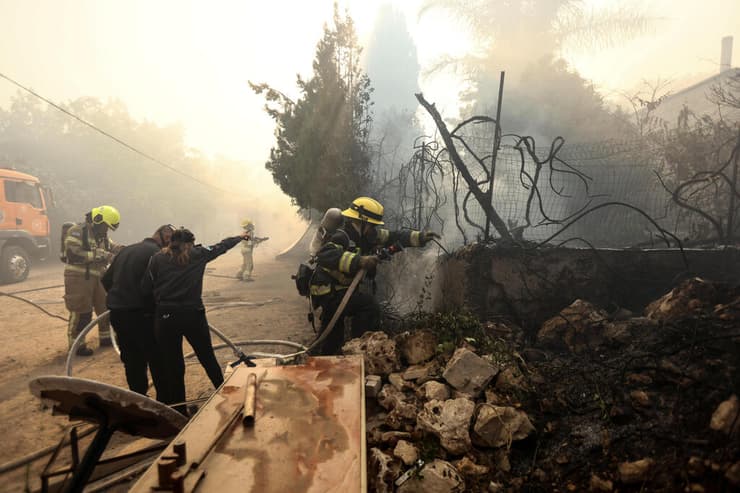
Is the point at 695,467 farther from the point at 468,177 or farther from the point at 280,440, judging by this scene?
the point at 468,177

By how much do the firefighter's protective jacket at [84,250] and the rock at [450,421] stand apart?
509 centimetres

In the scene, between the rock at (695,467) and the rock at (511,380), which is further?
the rock at (511,380)

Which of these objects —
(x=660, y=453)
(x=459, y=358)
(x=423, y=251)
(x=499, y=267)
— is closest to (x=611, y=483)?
(x=660, y=453)

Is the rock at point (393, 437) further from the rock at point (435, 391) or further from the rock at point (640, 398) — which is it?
the rock at point (640, 398)

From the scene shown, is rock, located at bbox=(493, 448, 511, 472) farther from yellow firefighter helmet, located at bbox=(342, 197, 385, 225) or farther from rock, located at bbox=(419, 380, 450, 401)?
yellow firefighter helmet, located at bbox=(342, 197, 385, 225)

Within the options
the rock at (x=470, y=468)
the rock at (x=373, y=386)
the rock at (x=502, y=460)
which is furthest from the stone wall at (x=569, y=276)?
the rock at (x=470, y=468)

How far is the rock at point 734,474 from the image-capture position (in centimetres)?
159

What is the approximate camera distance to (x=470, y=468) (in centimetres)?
229

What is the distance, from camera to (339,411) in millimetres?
2193

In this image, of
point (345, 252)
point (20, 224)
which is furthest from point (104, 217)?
point (20, 224)

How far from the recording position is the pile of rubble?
1.93 m

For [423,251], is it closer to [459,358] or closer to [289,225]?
[459,358]

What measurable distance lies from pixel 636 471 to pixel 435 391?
1.26 metres

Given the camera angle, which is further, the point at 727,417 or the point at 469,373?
the point at 469,373
